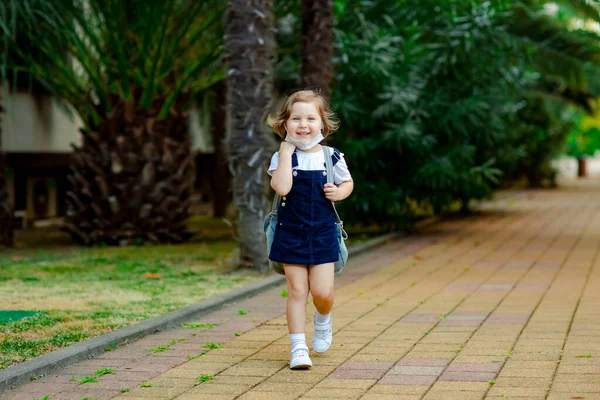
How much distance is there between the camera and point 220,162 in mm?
18406

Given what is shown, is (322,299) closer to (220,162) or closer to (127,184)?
(127,184)

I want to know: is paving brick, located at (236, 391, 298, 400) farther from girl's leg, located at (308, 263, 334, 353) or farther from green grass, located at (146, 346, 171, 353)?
green grass, located at (146, 346, 171, 353)

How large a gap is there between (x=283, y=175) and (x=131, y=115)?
26.7 feet

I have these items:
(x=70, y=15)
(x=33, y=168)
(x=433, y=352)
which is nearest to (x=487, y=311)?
(x=433, y=352)

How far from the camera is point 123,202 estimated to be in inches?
552

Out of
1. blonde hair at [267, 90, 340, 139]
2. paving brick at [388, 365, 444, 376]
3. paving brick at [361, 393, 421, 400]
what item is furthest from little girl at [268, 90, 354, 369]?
paving brick at [361, 393, 421, 400]

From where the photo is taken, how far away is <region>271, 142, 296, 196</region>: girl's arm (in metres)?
6.34

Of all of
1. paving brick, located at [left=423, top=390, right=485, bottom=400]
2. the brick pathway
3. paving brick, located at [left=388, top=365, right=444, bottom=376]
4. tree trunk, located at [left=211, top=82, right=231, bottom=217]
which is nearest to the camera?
Answer: paving brick, located at [left=423, top=390, right=485, bottom=400]

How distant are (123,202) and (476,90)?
5308 millimetres

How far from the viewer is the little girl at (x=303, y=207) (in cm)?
637

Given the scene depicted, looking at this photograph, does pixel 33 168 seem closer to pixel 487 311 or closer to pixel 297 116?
pixel 487 311

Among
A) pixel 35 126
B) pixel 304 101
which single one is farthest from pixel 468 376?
pixel 35 126

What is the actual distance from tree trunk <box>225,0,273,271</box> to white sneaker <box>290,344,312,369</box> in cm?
469

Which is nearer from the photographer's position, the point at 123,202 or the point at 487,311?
the point at 487,311
